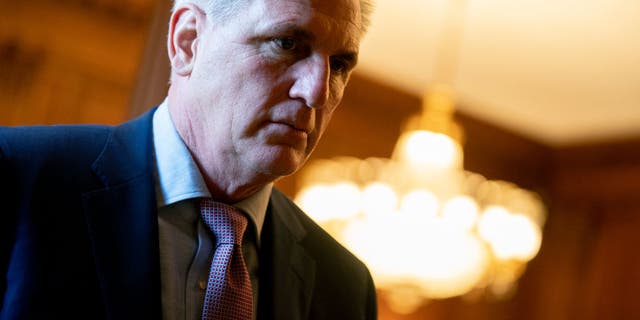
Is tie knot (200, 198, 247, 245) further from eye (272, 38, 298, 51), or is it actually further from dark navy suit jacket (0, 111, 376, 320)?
eye (272, 38, 298, 51)

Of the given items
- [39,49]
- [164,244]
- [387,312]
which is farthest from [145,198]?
[387,312]

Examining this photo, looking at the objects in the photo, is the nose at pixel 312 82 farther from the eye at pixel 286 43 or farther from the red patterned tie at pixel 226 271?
the red patterned tie at pixel 226 271

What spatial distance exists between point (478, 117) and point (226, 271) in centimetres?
557

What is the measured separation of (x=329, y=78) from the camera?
1.36 meters

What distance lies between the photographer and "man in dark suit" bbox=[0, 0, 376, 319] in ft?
3.84

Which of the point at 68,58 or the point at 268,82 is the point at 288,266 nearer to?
the point at 268,82

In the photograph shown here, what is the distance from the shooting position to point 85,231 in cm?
121

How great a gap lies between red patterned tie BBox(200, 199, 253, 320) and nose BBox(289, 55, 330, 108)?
0.21 meters

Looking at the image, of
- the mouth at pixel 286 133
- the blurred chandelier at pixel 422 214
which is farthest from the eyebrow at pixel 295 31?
the blurred chandelier at pixel 422 214

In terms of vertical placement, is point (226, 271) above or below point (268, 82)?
below

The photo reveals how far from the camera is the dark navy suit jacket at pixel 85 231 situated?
3.77ft

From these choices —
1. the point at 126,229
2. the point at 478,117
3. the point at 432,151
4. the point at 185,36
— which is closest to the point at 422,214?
the point at 432,151

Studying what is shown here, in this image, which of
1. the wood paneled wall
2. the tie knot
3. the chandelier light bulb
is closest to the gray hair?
the tie knot

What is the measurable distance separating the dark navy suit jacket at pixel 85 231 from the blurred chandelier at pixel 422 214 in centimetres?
320
